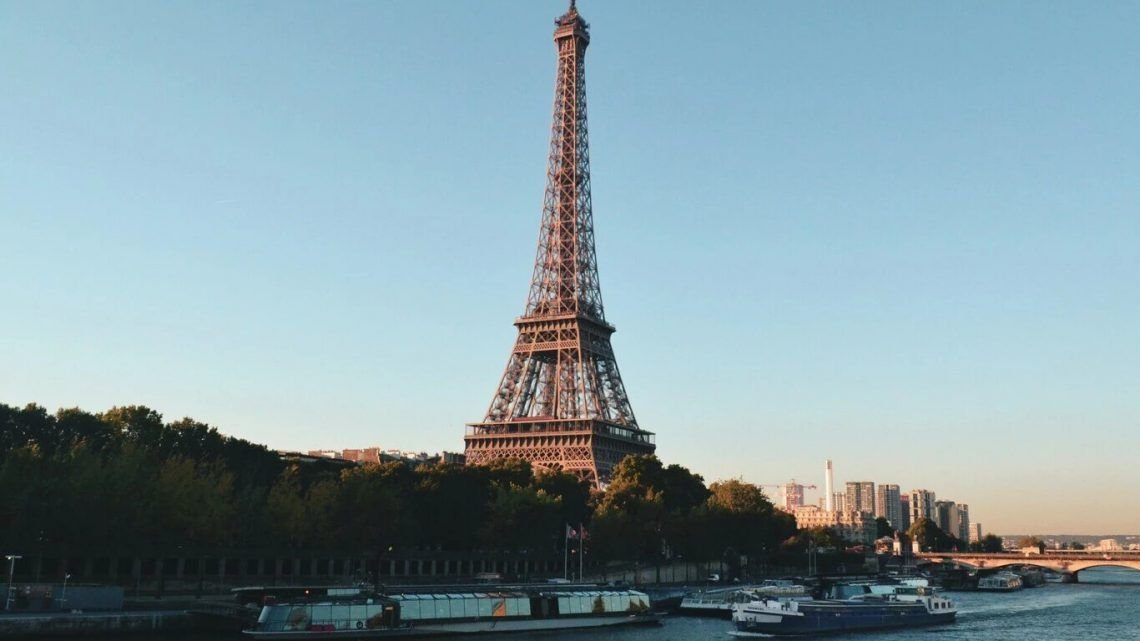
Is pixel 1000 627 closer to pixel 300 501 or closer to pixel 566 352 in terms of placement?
pixel 300 501

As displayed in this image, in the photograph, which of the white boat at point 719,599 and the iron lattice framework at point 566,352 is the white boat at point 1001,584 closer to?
the iron lattice framework at point 566,352

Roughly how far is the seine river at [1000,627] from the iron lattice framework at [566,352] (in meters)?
55.9

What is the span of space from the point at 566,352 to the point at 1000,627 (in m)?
82.1

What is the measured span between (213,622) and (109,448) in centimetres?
4446

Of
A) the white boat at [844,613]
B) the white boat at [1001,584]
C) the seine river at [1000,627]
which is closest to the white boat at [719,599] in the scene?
the seine river at [1000,627]

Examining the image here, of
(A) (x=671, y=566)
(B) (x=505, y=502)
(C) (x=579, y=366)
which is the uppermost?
(C) (x=579, y=366)

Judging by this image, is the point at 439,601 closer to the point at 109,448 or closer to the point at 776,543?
the point at 109,448

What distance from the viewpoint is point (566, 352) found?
158625mm

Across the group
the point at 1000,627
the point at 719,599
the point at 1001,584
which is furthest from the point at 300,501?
the point at 1001,584

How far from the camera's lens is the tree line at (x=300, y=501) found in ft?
A: 236

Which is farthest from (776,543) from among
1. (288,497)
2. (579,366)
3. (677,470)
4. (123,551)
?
(123,551)

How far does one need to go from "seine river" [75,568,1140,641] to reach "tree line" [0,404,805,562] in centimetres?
1556

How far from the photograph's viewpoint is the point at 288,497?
88750 millimetres

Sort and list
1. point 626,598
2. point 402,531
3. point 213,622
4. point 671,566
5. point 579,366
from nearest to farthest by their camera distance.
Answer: point 213,622
point 626,598
point 402,531
point 671,566
point 579,366
